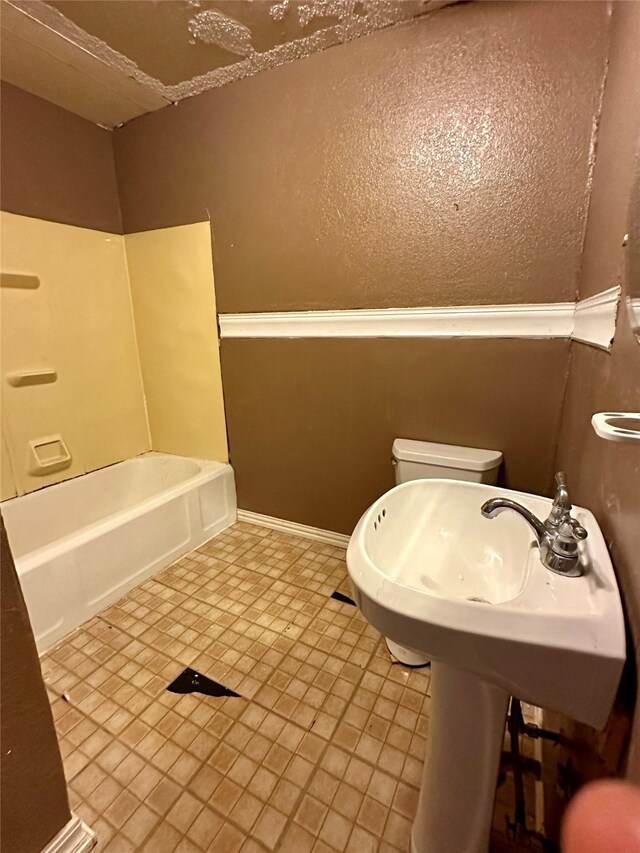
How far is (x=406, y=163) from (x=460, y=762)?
69.1 inches

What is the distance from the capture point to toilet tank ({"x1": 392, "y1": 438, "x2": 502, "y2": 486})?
139 cm

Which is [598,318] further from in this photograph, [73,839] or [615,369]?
[73,839]

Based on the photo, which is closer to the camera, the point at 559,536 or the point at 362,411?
the point at 559,536

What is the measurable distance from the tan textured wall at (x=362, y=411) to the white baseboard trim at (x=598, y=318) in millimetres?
171

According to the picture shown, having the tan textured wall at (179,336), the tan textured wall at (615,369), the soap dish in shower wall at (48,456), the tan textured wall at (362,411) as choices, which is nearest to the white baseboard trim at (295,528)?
the tan textured wall at (362,411)

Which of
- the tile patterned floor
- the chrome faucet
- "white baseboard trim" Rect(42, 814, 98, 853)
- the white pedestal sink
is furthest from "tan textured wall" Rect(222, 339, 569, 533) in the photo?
"white baseboard trim" Rect(42, 814, 98, 853)

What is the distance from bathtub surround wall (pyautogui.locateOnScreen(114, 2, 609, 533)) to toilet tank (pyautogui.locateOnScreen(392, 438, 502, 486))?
0.09 metres

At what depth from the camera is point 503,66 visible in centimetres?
123

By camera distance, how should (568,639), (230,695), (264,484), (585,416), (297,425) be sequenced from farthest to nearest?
1. (264,484)
2. (297,425)
3. (230,695)
4. (585,416)
5. (568,639)

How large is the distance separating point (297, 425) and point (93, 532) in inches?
38.5

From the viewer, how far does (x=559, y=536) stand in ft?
2.04

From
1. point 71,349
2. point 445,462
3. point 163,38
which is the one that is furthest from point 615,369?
point 71,349

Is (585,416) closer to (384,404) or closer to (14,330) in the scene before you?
(384,404)

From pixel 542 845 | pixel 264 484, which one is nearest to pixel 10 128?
pixel 264 484
